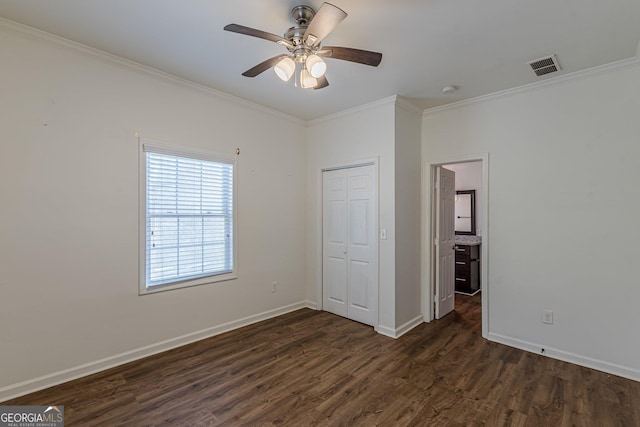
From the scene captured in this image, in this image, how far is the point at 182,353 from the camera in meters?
3.05

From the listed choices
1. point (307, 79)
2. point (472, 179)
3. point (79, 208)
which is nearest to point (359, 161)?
point (307, 79)

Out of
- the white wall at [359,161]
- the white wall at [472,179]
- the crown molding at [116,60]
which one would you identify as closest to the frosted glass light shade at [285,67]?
the crown molding at [116,60]

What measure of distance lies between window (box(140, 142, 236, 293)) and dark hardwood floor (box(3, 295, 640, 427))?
31.7 inches

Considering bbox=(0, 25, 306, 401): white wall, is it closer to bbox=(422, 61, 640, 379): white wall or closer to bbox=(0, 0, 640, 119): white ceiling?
bbox=(0, 0, 640, 119): white ceiling

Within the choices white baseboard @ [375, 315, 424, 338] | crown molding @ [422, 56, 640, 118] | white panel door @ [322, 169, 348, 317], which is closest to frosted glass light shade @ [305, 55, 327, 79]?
white panel door @ [322, 169, 348, 317]

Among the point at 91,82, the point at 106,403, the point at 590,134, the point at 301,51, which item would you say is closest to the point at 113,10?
the point at 91,82

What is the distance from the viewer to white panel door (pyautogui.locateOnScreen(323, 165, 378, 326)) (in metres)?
3.83

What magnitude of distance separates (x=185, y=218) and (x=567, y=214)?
3.89 metres

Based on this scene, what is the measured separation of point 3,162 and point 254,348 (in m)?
2.64

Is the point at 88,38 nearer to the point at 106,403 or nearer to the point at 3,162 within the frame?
the point at 3,162

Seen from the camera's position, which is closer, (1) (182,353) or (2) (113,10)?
(2) (113,10)

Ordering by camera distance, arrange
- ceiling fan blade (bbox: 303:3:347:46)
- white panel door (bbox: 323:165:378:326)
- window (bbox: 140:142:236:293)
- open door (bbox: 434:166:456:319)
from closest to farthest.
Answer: ceiling fan blade (bbox: 303:3:347:46), window (bbox: 140:142:236:293), white panel door (bbox: 323:165:378:326), open door (bbox: 434:166:456:319)

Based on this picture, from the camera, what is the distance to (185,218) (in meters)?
3.24

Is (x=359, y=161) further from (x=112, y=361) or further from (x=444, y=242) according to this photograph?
(x=112, y=361)
